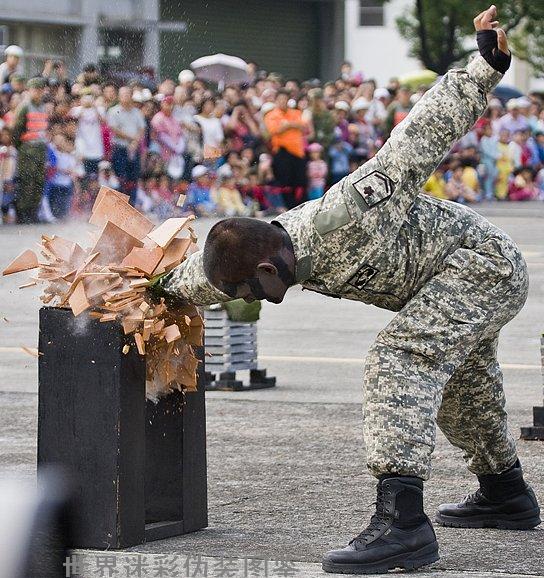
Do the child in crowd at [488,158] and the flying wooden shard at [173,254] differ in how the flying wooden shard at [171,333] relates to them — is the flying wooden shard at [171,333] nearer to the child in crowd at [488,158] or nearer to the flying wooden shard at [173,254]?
the flying wooden shard at [173,254]

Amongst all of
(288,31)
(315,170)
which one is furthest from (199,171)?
(288,31)

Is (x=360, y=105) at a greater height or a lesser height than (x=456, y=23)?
lesser

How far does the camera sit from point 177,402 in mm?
5430

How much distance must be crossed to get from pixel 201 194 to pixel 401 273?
14.5 meters

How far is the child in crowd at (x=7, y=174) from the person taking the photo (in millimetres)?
19281

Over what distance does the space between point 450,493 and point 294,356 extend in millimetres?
4635

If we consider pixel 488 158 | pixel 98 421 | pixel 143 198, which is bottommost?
pixel 98 421

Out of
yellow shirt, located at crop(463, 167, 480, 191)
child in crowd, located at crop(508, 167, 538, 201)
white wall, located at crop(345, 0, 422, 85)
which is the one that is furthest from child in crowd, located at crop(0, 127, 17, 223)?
white wall, located at crop(345, 0, 422, 85)

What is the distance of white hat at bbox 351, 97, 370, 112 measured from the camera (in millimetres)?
26062

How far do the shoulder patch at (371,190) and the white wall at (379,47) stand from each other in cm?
4469

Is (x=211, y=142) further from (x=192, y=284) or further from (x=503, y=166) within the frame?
(x=192, y=284)

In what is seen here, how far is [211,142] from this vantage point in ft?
58.7

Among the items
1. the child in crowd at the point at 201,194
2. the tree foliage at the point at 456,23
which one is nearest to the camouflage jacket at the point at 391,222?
the child in crowd at the point at 201,194

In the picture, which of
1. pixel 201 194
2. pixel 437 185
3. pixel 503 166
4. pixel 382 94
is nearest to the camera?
pixel 201 194
